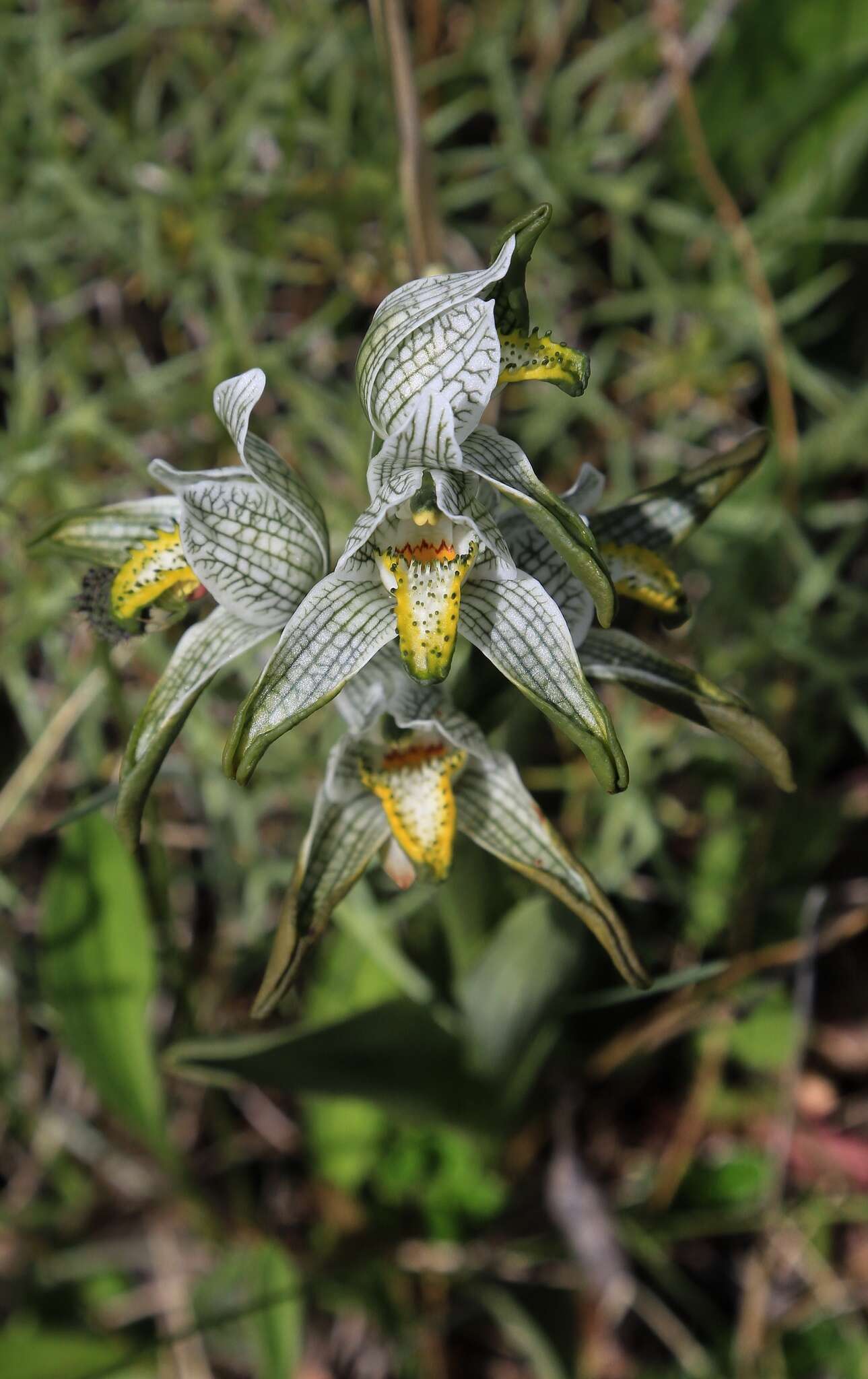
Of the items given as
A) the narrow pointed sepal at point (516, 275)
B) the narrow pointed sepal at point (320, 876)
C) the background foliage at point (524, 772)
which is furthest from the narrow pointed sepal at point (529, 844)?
the background foliage at point (524, 772)

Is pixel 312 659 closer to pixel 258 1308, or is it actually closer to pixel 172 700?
pixel 172 700

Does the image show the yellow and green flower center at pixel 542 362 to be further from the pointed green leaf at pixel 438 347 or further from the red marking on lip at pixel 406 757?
the red marking on lip at pixel 406 757

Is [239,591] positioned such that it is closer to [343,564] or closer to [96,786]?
[343,564]

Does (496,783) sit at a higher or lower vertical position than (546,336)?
lower

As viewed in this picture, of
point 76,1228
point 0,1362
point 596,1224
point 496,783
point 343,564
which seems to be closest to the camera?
point 343,564

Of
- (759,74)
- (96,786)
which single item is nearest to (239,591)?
(96,786)
